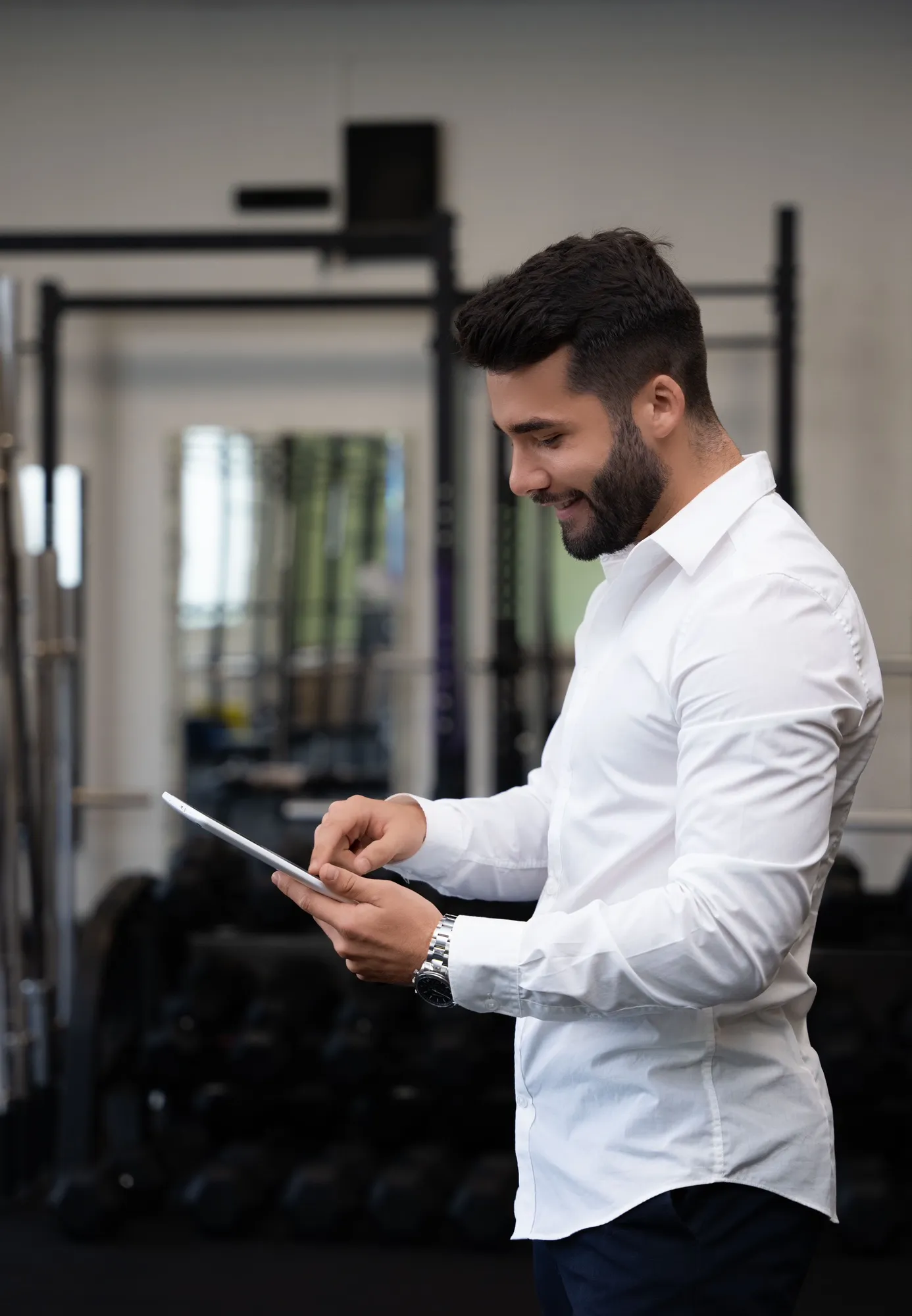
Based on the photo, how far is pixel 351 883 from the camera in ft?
3.70

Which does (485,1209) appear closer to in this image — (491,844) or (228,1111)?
(228,1111)

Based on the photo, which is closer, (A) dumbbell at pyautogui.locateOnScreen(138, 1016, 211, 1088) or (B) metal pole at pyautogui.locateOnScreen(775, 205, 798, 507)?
(A) dumbbell at pyautogui.locateOnScreen(138, 1016, 211, 1088)

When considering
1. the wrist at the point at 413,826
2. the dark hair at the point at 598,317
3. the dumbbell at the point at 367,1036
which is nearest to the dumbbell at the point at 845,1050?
the dumbbell at the point at 367,1036

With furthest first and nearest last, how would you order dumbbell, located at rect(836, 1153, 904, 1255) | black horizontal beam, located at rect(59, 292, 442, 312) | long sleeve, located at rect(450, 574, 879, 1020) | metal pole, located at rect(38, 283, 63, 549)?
black horizontal beam, located at rect(59, 292, 442, 312)
metal pole, located at rect(38, 283, 63, 549)
dumbbell, located at rect(836, 1153, 904, 1255)
long sleeve, located at rect(450, 574, 879, 1020)

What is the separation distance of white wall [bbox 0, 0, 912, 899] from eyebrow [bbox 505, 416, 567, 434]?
3587 mm

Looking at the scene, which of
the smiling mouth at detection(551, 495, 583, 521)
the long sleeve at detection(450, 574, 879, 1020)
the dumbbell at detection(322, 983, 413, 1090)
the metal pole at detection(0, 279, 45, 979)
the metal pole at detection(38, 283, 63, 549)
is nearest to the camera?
the long sleeve at detection(450, 574, 879, 1020)

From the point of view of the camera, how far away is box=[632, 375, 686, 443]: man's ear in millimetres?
1150

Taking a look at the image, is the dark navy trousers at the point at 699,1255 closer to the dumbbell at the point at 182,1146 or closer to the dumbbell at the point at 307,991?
the dumbbell at the point at 182,1146

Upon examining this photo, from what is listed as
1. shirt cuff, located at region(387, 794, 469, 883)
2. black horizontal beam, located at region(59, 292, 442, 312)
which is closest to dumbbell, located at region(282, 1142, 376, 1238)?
shirt cuff, located at region(387, 794, 469, 883)

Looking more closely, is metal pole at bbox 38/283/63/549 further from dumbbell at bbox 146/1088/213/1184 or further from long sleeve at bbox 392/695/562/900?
long sleeve at bbox 392/695/562/900

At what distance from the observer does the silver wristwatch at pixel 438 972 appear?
108 cm

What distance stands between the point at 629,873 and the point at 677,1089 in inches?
7.2

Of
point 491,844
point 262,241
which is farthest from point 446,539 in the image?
point 491,844

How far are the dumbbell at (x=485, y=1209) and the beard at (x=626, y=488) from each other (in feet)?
5.74
